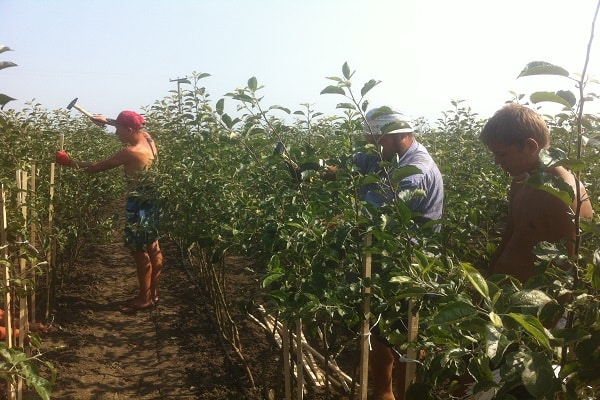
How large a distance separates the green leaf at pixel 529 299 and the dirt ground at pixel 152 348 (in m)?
1.63

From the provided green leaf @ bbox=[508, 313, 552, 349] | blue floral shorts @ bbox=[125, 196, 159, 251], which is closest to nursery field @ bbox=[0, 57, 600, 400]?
green leaf @ bbox=[508, 313, 552, 349]

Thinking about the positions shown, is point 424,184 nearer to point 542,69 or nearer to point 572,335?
point 542,69

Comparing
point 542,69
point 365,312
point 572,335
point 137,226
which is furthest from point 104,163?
point 572,335

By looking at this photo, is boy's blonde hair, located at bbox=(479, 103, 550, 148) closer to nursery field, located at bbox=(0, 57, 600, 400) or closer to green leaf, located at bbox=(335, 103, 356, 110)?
nursery field, located at bbox=(0, 57, 600, 400)

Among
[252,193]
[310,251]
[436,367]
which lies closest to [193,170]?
[252,193]

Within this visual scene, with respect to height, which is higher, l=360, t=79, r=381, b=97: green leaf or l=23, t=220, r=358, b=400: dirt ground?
l=360, t=79, r=381, b=97: green leaf

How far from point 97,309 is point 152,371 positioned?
1.45 meters

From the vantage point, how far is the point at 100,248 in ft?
24.4

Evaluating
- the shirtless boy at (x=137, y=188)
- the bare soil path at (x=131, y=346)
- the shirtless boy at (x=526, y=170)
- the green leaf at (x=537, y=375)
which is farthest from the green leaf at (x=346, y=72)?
the shirtless boy at (x=137, y=188)

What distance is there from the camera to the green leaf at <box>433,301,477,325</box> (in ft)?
3.05

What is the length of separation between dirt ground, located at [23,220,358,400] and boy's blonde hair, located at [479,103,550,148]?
129cm

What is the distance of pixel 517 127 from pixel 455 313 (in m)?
1.38

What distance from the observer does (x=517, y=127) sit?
82.8 inches

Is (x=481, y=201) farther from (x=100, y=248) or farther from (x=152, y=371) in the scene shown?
(x=100, y=248)
